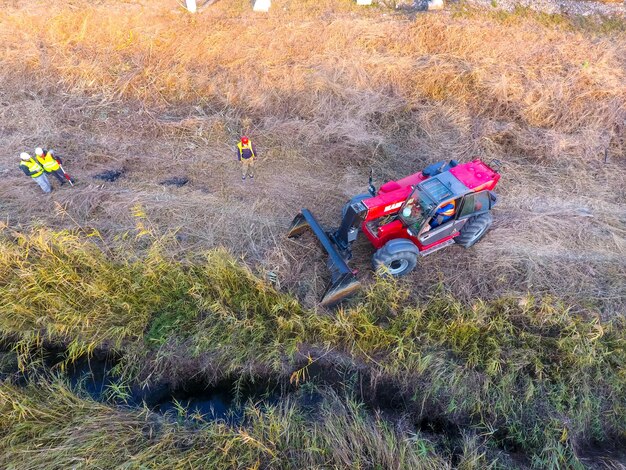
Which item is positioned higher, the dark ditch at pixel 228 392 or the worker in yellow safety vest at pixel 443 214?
the worker in yellow safety vest at pixel 443 214

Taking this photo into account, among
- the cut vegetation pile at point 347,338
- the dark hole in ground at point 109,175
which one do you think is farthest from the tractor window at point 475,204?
the dark hole in ground at point 109,175

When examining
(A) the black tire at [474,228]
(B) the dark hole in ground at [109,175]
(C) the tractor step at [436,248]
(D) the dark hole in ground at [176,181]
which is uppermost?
(B) the dark hole in ground at [109,175]

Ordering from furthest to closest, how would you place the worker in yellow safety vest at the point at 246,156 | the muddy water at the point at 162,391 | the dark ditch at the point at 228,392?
the worker in yellow safety vest at the point at 246,156 → the muddy water at the point at 162,391 → the dark ditch at the point at 228,392

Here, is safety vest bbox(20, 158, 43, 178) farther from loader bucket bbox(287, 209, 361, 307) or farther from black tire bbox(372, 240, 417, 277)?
black tire bbox(372, 240, 417, 277)

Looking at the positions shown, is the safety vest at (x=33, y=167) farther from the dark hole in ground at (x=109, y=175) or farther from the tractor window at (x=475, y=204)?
the tractor window at (x=475, y=204)

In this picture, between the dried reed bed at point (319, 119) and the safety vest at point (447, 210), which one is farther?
the dried reed bed at point (319, 119)

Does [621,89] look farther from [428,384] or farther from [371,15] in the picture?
[428,384]

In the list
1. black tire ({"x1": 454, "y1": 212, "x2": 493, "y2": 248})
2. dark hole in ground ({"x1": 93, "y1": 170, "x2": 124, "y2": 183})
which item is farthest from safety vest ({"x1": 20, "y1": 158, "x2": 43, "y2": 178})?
black tire ({"x1": 454, "y1": 212, "x2": 493, "y2": 248})

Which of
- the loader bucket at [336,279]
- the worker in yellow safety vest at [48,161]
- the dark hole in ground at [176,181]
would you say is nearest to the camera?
the loader bucket at [336,279]
